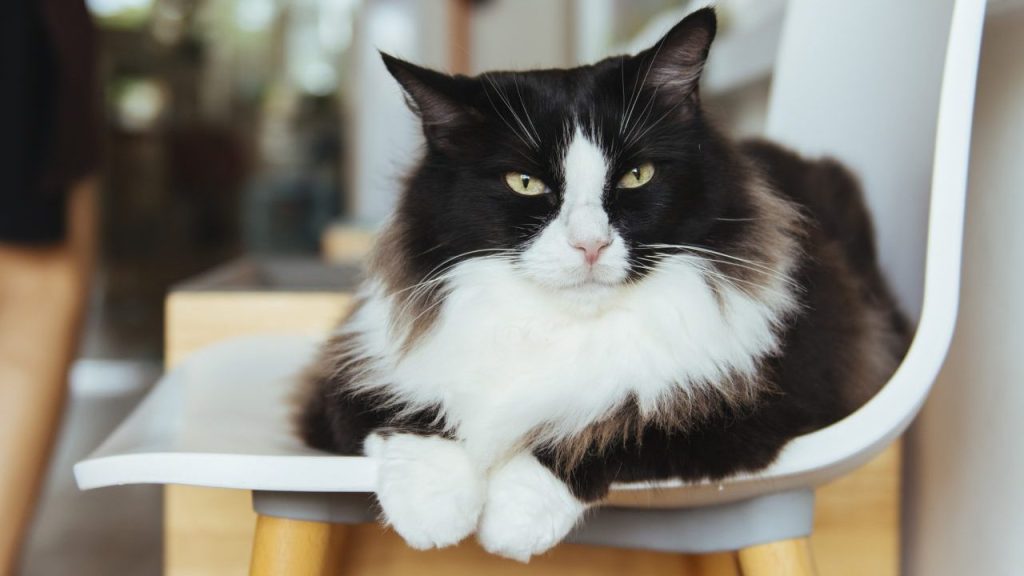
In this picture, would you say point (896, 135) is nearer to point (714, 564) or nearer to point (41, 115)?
point (714, 564)

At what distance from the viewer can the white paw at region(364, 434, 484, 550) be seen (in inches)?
31.8

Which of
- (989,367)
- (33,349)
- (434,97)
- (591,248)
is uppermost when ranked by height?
(434,97)

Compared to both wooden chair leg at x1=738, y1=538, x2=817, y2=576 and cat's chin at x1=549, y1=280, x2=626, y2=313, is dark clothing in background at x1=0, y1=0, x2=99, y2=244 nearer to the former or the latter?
cat's chin at x1=549, y1=280, x2=626, y2=313

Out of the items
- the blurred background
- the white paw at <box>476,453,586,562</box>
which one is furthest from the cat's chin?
the blurred background

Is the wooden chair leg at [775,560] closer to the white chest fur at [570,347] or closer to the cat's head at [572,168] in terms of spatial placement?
the white chest fur at [570,347]

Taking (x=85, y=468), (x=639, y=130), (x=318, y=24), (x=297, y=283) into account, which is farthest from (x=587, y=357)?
(x=318, y=24)

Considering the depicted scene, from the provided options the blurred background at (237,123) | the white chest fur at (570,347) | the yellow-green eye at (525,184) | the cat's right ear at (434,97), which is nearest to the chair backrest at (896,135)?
the white chest fur at (570,347)

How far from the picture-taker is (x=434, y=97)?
94 cm

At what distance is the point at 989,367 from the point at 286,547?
89 cm

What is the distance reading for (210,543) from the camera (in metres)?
1.38

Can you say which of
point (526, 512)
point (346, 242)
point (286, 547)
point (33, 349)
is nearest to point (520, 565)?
point (286, 547)

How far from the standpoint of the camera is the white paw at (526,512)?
2.63ft

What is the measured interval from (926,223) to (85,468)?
3.37 feet

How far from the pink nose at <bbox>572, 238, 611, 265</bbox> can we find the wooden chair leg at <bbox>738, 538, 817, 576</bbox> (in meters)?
0.35
